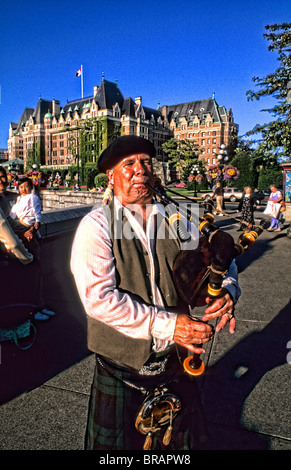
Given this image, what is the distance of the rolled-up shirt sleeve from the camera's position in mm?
1427

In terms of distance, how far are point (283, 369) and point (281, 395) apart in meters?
0.49

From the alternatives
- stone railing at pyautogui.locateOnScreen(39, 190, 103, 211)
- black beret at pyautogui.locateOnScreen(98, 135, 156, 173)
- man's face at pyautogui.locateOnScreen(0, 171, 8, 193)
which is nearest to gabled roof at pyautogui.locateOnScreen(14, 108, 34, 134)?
stone railing at pyautogui.locateOnScreen(39, 190, 103, 211)

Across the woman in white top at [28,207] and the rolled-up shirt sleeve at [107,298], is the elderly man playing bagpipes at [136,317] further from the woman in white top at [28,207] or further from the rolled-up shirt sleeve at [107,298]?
the woman in white top at [28,207]

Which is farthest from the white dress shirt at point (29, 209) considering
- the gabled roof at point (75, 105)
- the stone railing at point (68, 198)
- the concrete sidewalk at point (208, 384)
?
the gabled roof at point (75, 105)

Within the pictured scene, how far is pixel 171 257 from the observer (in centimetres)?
167

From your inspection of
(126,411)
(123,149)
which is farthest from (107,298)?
(123,149)

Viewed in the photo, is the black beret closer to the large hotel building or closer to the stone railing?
the stone railing

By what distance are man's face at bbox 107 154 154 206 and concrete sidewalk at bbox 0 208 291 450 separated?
1.99m

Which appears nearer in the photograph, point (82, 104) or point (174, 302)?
point (174, 302)

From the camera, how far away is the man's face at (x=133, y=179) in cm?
174

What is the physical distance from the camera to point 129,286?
5.09ft

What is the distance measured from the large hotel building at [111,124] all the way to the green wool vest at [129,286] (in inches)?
2859
